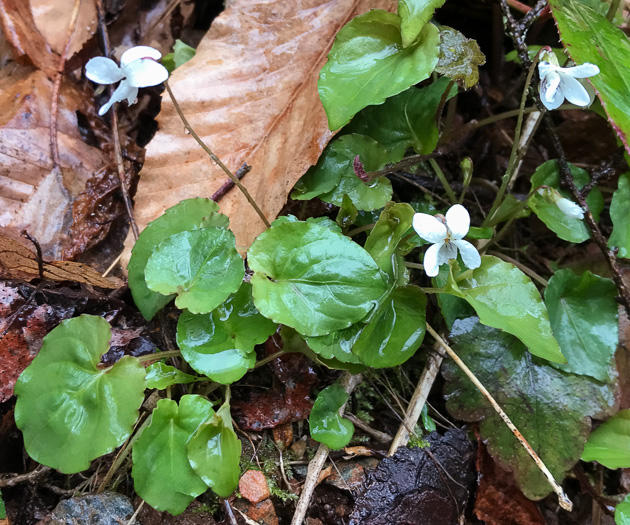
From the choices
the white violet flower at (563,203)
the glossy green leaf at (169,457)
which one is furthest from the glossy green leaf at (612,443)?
the glossy green leaf at (169,457)

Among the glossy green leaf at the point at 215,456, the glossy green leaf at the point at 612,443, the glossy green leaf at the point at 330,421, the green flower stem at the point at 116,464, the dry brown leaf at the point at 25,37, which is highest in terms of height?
the dry brown leaf at the point at 25,37

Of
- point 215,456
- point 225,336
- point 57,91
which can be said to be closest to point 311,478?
point 215,456

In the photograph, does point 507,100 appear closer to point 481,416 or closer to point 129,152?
point 481,416

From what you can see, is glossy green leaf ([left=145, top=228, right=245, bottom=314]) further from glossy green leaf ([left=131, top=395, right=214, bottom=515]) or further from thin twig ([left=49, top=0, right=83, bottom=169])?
thin twig ([left=49, top=0, right=83, bottom=169])

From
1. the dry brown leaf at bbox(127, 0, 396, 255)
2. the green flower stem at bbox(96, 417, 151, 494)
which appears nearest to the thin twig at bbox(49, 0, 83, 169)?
the dry brown leaf at bbox(127, 0, 396, 255)

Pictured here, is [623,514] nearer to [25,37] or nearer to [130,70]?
[130,70]

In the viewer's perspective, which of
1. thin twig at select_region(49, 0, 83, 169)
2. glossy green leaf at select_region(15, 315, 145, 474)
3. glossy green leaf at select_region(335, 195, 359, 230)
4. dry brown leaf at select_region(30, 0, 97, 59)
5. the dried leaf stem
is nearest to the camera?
glossy green leaf at select_region(15, 315, 145, 474)

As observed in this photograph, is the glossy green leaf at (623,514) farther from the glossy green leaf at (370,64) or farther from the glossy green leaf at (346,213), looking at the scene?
the glossy green leaf at (370,64)

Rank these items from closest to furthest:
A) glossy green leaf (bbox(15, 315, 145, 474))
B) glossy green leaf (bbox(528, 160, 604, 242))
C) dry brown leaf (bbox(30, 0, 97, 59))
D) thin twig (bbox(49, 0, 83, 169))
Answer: glossy green leaf (bbox(15, 315, 145, 474)), glossy green leaf (bbox(528, 160, 604, 242)), thin twig (bbox(49, 0, 83, 169)), dry brown leaf (bbox(30, 0, 97, 59))

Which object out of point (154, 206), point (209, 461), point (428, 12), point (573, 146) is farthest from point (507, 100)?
point (209, 461)
